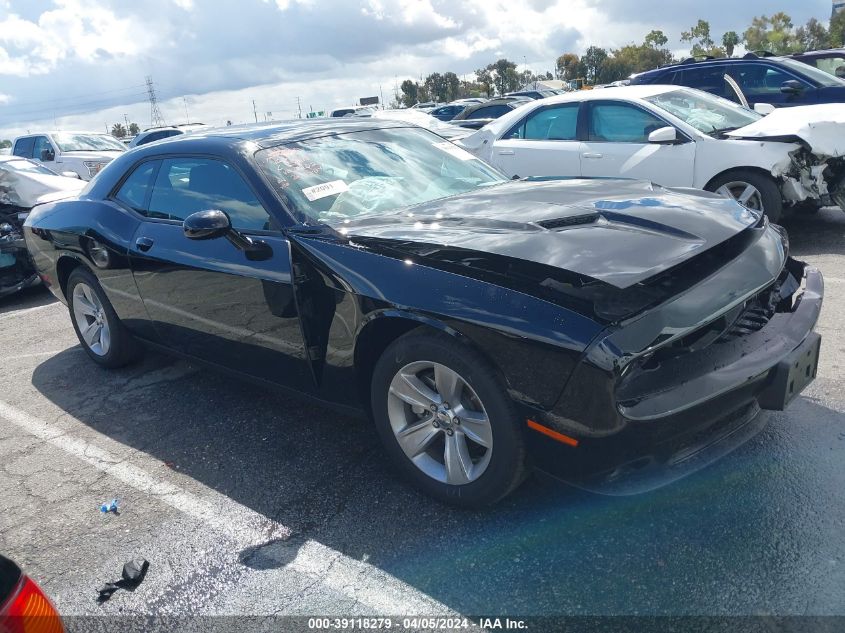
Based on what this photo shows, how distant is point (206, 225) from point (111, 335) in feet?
6.61

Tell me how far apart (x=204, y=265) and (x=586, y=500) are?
217cm

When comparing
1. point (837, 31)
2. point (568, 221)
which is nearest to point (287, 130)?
point (568, 221)

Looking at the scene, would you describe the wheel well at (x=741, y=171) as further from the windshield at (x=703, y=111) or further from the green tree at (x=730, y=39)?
the green tree at (x=730, y=39)

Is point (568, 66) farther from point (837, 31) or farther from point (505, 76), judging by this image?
point (837, 31)

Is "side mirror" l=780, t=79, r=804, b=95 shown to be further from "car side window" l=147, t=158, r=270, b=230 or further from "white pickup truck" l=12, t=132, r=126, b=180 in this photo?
"white pickup truck" l=12, t=132, r=126, b=180

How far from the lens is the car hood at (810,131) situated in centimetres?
617

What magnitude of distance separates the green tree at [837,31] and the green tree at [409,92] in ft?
137

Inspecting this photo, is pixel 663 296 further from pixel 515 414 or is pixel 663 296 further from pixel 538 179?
pixel 538 179

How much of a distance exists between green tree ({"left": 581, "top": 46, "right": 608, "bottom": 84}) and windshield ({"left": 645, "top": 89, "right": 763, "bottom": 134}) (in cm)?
6851

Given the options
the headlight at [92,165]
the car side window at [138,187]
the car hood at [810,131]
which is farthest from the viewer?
the headlight at [92,165]

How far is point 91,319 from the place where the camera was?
197 inches

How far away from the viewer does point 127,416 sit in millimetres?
4211

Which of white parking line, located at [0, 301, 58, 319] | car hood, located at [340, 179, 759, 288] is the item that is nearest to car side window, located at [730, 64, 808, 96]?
car hood, located at [340, 179, 759, 288]

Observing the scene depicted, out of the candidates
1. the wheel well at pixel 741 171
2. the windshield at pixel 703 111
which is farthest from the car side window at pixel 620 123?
the wheel well at pixel 741 171
